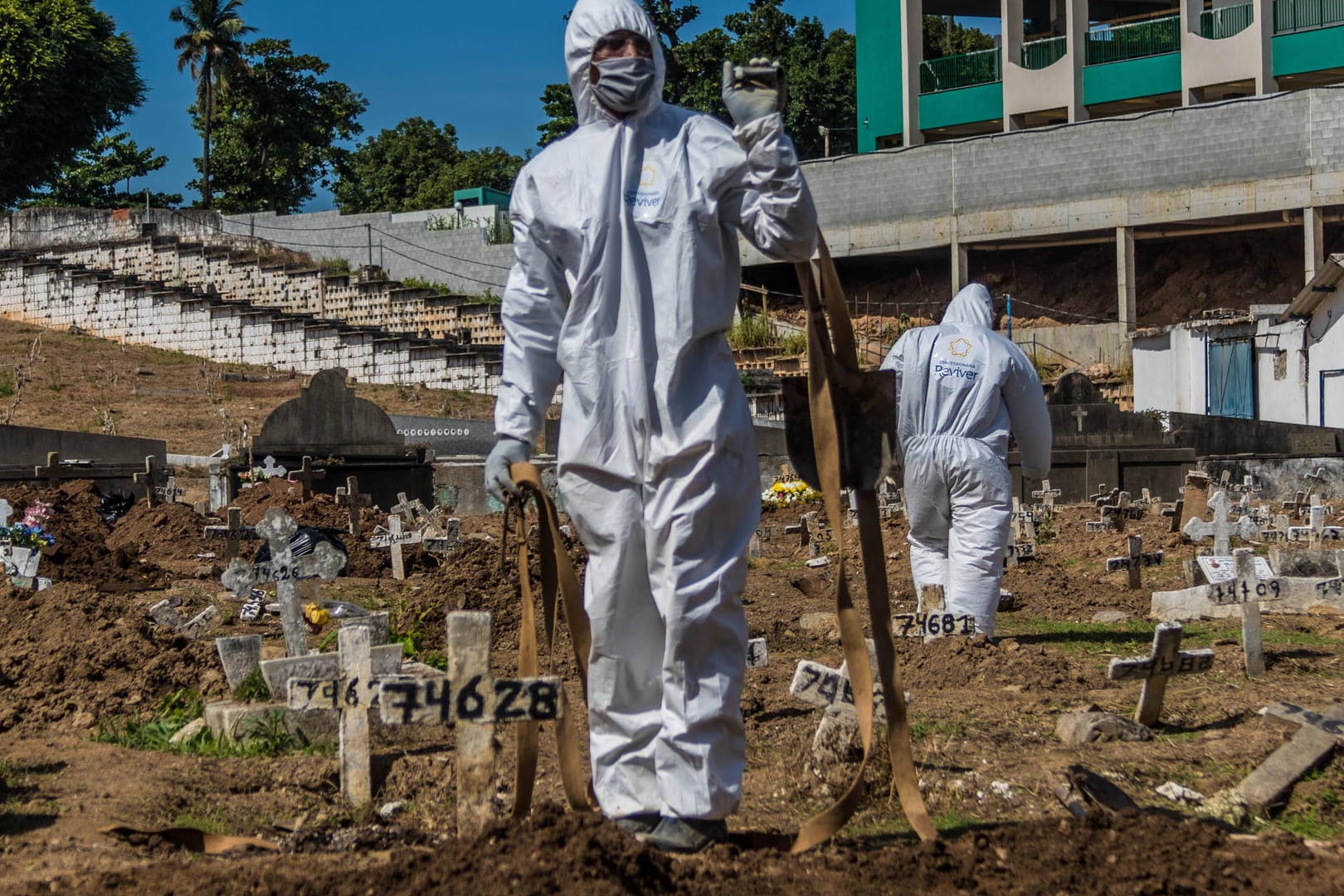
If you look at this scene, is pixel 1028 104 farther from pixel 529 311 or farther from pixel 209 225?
pixel 529 311

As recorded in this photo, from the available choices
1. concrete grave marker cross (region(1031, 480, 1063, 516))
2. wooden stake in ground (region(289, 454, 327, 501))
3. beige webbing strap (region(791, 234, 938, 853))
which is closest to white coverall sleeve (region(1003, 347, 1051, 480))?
beige webbing strap (region(791, 234, 938, 853))

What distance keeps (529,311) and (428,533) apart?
942 cm

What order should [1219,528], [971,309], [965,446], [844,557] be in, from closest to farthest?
1. [844,557]
2. [965,446]
3. [971,309]
4. [1219,528]

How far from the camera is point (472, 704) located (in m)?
4.00

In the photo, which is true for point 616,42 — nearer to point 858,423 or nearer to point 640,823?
point 858,423

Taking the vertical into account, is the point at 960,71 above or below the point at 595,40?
above

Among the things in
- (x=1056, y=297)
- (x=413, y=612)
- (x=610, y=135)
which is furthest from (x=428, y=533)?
(x=1056, y=297)

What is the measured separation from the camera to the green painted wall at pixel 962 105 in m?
38.2

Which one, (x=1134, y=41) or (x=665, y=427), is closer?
(x=665, y=427)

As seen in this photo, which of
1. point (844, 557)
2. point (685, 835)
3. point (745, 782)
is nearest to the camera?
point (685, 835)

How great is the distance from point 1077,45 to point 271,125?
91.5ft

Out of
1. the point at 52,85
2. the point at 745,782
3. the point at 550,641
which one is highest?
the point at 52,85

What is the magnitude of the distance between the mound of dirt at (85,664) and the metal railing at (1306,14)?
32.6m

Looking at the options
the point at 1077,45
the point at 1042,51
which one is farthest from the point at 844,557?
the point at 1042,51
